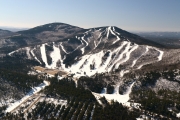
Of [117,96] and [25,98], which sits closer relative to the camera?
[25,98]

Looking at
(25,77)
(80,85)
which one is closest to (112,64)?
(80,85)

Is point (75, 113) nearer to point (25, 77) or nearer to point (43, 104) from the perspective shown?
point (43, 104)

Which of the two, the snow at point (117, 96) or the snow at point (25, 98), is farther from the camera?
the snow at point (117, 96)

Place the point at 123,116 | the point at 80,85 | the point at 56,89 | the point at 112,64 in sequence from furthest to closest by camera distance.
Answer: the point at 112,64, the point at 80,85, the point at 56,89, the point at 123,116

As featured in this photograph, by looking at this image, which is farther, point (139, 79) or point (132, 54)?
point (132, 54)

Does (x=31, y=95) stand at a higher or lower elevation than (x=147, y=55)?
lower

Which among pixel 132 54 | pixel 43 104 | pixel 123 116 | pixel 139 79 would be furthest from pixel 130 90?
pixel 132 54

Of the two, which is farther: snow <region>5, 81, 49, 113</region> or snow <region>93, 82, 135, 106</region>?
snow <region>93, 82, 135, 106</region>

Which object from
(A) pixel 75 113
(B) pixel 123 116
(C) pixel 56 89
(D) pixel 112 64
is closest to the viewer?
(B) pixel 123 116

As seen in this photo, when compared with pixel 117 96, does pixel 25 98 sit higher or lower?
lower
